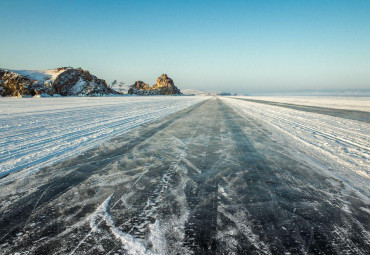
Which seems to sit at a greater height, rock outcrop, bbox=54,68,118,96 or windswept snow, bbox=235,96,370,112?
rock outcrop, bbox=54,68,118,96

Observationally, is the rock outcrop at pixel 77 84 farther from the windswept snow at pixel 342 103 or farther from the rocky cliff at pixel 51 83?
the windswept snow at pixel 342 103

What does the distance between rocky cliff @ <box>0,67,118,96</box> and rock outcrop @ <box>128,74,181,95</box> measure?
38610 millimetres

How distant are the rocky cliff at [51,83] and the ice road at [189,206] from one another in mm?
59242

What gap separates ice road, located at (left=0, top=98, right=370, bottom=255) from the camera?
1680mm

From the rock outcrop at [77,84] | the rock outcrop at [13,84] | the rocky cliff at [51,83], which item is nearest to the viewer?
Result: the rock outcrop at [13,84]

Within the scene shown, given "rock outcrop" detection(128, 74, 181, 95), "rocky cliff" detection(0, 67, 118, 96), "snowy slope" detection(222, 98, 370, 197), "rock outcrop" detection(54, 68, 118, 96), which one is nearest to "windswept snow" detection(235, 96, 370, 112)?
"snowy slope" detection(222, 98, 370, 197)

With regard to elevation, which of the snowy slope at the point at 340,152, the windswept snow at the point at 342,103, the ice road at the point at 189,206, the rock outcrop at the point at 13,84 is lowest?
the snowy slope at the point at 340,152

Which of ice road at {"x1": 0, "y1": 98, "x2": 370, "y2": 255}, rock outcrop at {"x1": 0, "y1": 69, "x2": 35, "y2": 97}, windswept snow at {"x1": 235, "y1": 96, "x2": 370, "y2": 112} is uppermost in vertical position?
rock outcrop at {"x1": 0, "y1": 69, "x2": 35, "y2": 97}

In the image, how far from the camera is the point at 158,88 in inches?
5364

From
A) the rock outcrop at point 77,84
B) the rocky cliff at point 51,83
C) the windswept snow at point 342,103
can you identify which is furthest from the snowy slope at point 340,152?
the rock outcrop at point 77,84

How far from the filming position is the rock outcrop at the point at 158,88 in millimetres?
115787

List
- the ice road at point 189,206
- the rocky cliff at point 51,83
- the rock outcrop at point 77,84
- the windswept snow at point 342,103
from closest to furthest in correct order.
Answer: the ice road at point 189,206, the windswept snow at point 342,103, the rocky cliff at point 51,83, the rock outcrop at point 77,84

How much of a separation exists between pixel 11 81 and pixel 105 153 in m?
64.6

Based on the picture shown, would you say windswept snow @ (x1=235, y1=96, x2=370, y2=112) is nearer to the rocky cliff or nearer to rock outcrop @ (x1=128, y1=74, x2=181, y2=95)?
the rocky cliff
